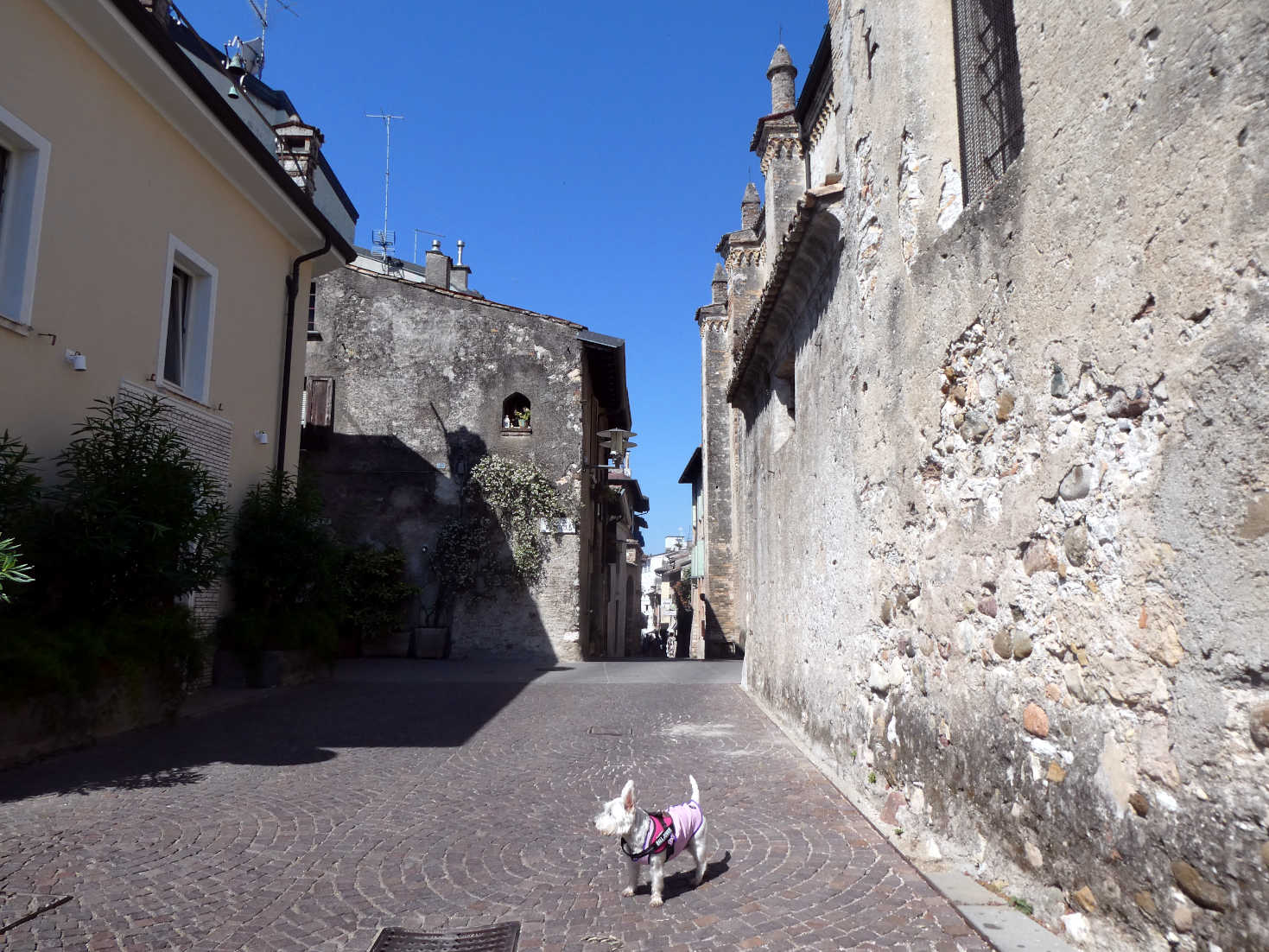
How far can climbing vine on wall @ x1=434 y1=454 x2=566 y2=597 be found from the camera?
17.1 m

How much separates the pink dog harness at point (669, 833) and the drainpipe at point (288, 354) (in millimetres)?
9336

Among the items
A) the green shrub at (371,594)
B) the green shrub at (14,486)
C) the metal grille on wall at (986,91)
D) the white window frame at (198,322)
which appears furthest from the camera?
the green shrub at (371,594)

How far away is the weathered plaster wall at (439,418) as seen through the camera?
17.3 meters

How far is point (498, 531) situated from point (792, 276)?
36.0 ft

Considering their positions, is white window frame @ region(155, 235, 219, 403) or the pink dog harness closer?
the pink dog harness

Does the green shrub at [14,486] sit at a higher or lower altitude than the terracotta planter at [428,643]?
higher

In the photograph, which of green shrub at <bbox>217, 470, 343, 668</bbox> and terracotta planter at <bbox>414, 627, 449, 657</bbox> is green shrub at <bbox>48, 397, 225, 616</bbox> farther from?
terracotta planter at <bbox>414, 627, 449, 657</bbox>

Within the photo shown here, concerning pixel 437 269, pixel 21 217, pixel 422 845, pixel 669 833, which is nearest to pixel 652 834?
pixel 669 833

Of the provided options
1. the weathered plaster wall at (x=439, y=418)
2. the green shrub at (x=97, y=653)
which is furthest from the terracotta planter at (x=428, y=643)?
the green shrub at (x=97, y=653)

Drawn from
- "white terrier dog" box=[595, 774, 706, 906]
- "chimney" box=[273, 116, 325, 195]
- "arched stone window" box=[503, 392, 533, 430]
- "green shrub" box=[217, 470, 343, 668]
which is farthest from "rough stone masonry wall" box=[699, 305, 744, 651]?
"white terrier dog" box=[595, 774, 706, 906]

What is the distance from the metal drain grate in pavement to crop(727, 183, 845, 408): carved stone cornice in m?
4.93

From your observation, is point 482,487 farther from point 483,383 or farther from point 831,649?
point 831,649

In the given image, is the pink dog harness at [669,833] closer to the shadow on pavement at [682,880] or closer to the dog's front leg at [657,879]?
the dog's front leg at [657,879]

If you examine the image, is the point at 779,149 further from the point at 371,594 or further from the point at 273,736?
the point at 371,594
